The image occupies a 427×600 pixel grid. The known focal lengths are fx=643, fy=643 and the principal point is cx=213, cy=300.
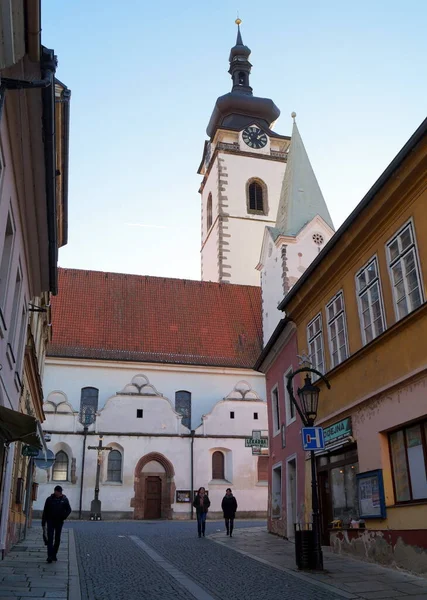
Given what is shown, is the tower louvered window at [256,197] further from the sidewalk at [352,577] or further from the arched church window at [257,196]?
the sidewalk at [352,577]

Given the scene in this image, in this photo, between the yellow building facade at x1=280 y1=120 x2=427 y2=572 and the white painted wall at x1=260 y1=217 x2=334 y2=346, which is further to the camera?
the white painted wall at x1=260 y1=217 x2=334 y2=346

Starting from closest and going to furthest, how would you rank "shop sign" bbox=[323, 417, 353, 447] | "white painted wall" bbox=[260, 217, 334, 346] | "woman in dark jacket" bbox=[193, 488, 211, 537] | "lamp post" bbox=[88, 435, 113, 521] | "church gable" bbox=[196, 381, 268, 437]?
"shop sign" bbox=[323, 417, 353, 447]
"woman in dark jacket" bbox=[193, 488, 211, 537]
"lamp post" bbox=[88, 435, 113, 521]
"church gable" bbox=[196, 381, 268, 437]
"white painted wall" bbox=[260, 217, 334, 346]

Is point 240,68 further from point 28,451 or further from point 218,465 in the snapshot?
point 28,451

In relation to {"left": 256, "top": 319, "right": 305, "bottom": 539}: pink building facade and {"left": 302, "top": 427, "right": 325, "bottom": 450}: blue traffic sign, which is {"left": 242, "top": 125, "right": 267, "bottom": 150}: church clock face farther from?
{"left": 302, "top": 427, "right": 325, "bottom": 450}: blue traffic sign

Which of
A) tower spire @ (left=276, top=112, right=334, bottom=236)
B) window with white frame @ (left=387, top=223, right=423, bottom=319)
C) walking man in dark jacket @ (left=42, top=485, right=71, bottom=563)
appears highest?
tower spire @ (left=276, top=112, right=334, bottom=236)

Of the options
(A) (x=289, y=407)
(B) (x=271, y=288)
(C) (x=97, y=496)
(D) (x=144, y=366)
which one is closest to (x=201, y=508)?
(A) (x=289, y=407)

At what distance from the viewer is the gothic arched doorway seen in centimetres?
3064

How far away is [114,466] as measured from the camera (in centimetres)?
3098

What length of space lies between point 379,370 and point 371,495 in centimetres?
217

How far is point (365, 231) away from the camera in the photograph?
1188cm

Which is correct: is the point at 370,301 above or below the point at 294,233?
below

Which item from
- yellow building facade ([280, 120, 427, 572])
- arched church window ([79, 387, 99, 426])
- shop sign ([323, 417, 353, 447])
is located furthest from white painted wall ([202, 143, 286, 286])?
shop sign ([323, 417, 353, 447])

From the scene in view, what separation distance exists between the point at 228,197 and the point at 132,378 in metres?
17.6

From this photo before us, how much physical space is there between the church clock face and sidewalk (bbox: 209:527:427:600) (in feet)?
125
